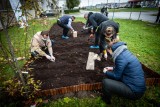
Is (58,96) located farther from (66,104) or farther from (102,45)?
(102,45)

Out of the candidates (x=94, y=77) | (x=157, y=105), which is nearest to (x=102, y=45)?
(x=94, y=77)

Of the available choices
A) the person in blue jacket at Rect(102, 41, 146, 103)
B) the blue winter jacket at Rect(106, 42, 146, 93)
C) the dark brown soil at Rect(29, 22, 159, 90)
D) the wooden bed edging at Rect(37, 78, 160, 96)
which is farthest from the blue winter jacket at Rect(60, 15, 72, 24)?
the blue winter jacket at Rect(106, 42, 146, 93)

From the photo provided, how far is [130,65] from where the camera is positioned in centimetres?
241

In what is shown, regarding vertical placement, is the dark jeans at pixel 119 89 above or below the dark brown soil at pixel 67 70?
above

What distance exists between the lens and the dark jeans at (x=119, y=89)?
2.52m

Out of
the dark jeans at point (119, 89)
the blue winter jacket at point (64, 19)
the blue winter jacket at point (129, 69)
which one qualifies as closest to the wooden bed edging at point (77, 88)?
the dark jeans at point (119, 89)

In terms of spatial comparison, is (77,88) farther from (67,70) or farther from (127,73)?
(127,73)

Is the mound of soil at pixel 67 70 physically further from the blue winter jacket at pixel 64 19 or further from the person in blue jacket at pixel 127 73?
the blue winter jacket at pixel 64 19

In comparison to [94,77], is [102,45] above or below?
above

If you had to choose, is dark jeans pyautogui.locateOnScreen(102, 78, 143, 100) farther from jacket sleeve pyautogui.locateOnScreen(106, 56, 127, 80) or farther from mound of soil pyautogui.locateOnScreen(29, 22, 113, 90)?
mound of soil pyautogui.locateOnScreen(29, 22, 113, 90)

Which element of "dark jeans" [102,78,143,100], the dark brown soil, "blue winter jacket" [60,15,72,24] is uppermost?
"blue winter jacket" [60,15,72,24]

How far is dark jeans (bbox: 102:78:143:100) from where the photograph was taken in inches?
99.1

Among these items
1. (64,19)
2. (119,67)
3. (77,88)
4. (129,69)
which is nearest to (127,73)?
(129,69)

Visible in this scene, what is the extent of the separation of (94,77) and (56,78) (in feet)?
3.64
